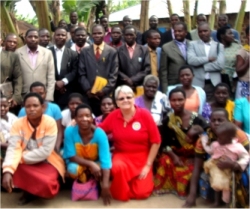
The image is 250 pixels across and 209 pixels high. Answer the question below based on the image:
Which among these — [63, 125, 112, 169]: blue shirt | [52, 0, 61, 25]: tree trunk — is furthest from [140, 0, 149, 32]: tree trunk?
[63, 125, 112, 169]: blue shirt

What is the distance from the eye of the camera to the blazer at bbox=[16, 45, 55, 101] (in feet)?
17.6

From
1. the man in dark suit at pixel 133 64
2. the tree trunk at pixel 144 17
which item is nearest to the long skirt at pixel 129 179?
the man in dark suit at pixel 133 64

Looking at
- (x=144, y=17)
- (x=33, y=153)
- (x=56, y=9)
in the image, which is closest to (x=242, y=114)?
(x=33, y=153)

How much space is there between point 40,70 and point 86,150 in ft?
5.06

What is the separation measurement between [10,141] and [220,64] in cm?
301

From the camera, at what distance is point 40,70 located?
5363 mm

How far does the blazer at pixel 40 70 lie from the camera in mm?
5363

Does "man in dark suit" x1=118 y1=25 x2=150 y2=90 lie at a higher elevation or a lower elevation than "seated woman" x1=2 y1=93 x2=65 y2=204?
higher

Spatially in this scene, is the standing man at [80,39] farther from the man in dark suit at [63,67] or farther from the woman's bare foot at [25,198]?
the woman's bare foot at [25,198]

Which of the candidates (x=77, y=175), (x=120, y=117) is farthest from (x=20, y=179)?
(x=120, y=117)

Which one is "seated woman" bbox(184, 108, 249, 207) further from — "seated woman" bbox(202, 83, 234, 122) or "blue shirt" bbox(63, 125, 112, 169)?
"blue shirt" bbox(63, 125, 112, 169)

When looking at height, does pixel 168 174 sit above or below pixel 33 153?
below

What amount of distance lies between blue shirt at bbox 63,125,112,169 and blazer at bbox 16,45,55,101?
1.09 m

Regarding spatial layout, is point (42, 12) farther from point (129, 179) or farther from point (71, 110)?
point (129, 179)
